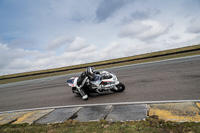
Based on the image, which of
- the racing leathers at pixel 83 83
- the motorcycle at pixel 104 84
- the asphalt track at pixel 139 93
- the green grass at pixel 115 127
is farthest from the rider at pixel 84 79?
the green grass at pixel 115 127

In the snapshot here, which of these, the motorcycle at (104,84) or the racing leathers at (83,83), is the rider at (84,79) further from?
the motorcycle at (104,84)

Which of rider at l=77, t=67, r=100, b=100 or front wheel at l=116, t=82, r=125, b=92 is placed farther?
front wheel at l=116, t=82, r=125, b=92

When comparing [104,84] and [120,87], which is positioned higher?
[104,84]

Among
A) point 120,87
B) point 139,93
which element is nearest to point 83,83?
point 120,87

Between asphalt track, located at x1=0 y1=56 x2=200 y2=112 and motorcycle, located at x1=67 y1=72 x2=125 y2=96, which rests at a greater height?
motorcycle, located at x1=67 y1=72 x2=125 y2=96

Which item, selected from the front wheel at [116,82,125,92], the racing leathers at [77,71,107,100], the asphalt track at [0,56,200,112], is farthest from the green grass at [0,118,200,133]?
the front wheel at [116,82,125,92]

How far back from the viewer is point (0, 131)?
445 cm

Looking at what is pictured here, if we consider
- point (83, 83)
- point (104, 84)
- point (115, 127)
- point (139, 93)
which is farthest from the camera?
point (83, 83)

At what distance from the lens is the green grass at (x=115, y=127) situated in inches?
122

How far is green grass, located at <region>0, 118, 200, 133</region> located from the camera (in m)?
3.09

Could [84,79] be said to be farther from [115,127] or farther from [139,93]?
[115,127]

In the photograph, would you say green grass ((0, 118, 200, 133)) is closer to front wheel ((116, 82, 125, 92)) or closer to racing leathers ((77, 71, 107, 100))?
racing leathers ((77, 71, 107, 100))

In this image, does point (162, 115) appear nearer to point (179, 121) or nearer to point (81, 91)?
point (179, 121)

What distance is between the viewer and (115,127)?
11.4 feet
